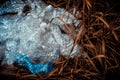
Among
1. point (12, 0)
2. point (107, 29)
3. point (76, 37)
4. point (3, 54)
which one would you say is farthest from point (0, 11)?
→ point (107, 29)

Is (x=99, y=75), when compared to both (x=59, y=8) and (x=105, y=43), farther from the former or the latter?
(x=59, y=8)

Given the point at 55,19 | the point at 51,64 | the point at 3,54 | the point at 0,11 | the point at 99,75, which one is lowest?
the point at 99,75

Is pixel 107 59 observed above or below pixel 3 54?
below

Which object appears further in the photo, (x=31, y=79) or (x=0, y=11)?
(x=0, y=11)

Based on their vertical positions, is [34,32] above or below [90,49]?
above
